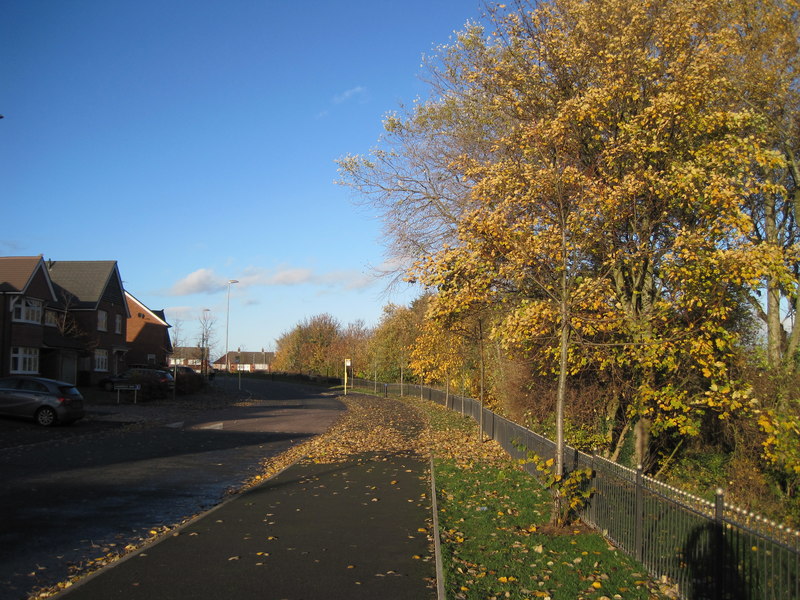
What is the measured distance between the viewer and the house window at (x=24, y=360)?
121 feet

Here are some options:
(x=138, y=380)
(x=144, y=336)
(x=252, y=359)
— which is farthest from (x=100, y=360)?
(x=252, y=359)

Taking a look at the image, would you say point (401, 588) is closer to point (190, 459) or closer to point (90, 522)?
point (90, 522)

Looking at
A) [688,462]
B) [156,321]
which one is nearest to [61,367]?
[156,321]

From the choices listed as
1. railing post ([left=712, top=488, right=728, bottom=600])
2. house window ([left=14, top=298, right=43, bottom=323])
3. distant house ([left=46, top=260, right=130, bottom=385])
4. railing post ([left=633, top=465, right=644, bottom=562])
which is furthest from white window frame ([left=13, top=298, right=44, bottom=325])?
railing post ([left=712, top=488, right=728, bottom=600])

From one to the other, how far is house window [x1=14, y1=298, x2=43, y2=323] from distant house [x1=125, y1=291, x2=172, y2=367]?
2071 cm

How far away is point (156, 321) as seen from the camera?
65875mm

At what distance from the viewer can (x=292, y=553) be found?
25.1 feet

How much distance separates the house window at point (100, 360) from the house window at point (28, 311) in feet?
24.4

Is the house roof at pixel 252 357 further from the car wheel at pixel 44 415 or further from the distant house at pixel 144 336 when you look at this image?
the car wheel at pixel 44 415

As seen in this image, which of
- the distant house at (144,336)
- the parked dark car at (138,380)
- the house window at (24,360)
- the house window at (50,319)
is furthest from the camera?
the distant house at (144,336)

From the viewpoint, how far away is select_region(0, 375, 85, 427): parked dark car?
22.0m

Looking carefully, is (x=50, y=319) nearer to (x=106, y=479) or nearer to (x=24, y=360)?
(x=24, y=360)

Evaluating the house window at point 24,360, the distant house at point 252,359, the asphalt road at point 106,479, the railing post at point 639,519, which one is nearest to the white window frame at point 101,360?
the house window at point 24,360

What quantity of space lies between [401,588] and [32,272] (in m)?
37.6
